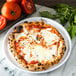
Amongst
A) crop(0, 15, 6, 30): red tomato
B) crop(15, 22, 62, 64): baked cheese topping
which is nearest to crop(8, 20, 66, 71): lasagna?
crop(15, 22, 62, 64): baked cheese topping

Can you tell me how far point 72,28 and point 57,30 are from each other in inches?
4.7

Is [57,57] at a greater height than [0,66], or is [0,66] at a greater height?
[57,57]

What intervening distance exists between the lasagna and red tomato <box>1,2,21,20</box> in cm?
12

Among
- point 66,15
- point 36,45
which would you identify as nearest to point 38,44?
point 36,45

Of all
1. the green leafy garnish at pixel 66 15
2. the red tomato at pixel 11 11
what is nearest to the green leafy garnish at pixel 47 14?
the green leafy garnish at pixel 66 15

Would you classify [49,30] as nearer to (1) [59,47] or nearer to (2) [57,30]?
(2) [57,30]

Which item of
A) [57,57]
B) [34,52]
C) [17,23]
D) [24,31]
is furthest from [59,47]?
[17,23]

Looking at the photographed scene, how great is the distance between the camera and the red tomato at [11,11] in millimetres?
1281

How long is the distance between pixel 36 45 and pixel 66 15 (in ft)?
1.22

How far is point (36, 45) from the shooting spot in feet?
3.84

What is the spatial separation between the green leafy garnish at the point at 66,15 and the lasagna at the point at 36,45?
0.11 meters

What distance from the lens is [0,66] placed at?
1159 millimetres

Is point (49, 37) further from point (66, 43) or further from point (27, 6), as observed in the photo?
point (27, 6)

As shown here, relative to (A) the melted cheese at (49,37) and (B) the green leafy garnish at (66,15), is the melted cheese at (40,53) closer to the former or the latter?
(A) the melted cheese at (49,37)
